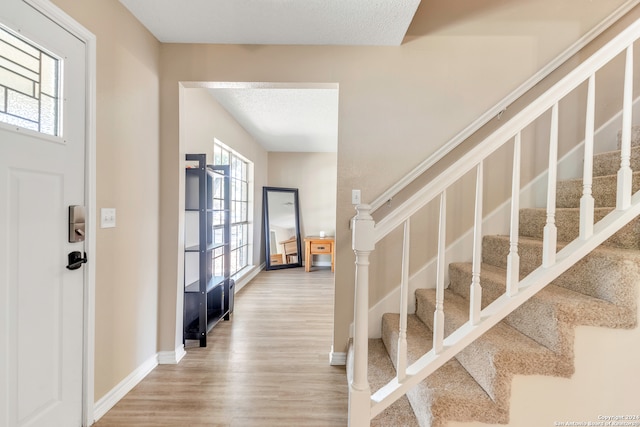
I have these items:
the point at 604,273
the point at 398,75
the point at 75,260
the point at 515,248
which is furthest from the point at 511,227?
the point at 75,260

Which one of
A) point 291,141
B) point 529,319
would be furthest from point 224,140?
point 529,319

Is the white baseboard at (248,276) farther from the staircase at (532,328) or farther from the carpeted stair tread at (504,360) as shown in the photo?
the carpeted stair tread at (504,360)

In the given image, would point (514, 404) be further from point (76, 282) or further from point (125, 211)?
point (125, 211)

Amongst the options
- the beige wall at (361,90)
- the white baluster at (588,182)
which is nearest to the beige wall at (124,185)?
the beige wall at (361,90)

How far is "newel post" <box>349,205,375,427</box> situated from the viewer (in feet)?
3.79

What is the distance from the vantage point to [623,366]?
45.1 inches

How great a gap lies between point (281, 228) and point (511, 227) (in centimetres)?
459

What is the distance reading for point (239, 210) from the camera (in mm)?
4578

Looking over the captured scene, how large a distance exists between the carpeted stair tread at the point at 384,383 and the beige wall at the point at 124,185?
1517 mm

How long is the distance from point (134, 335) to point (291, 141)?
12.4 ft

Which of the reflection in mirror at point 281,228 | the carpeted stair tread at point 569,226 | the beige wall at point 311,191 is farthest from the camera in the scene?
the beige wall at point 311,191

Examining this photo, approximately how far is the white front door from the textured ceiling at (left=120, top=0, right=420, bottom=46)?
0.59m

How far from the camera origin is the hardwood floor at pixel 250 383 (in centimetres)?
155

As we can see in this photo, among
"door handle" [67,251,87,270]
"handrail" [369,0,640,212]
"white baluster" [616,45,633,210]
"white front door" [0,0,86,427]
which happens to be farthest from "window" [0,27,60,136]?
"white baluster" [616,45,633,210]
